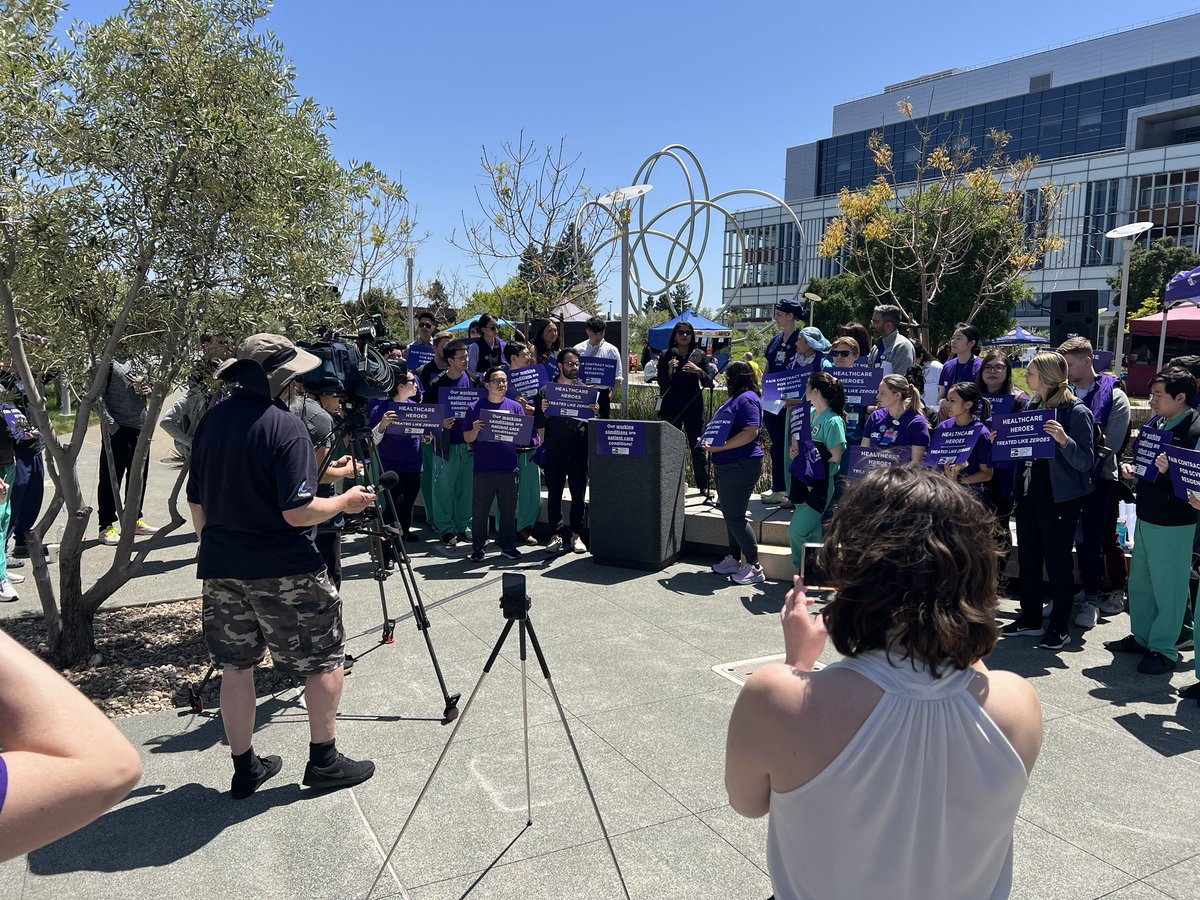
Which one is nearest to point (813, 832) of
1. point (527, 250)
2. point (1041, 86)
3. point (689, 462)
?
point (689, 462)

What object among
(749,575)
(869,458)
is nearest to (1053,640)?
(869,458)

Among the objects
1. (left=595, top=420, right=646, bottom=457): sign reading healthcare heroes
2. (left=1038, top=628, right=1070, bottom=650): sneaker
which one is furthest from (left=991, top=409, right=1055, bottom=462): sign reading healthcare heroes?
(left=595, top=420, right=646, bottom=457): sign reading healthcare heroes

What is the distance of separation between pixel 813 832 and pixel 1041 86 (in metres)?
107

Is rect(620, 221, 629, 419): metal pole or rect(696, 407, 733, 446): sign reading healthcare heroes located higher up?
rect(620, 221, 629, 419): metal pole

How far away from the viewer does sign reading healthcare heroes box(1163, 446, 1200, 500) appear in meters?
5.01

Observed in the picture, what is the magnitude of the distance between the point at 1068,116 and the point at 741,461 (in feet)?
320

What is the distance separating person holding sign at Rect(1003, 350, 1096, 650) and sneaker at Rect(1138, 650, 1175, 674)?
574 millimetres

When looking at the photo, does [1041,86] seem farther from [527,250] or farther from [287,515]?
[287,515]

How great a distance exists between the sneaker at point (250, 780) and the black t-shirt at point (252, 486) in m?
0.95

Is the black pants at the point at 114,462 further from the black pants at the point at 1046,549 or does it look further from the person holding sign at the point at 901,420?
the black pants at the point at 1046,549

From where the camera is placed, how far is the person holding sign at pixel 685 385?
32.2 ft

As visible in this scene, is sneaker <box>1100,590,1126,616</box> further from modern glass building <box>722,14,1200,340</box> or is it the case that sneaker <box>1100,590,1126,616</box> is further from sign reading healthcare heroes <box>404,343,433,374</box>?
modern glass building <box>722,14,1200,340</box>

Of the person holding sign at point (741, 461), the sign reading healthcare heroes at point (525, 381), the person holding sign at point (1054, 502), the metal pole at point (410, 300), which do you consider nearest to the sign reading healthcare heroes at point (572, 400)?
the sign reading healthcare heroes at point (525, 381)

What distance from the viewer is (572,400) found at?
28.9 feet
